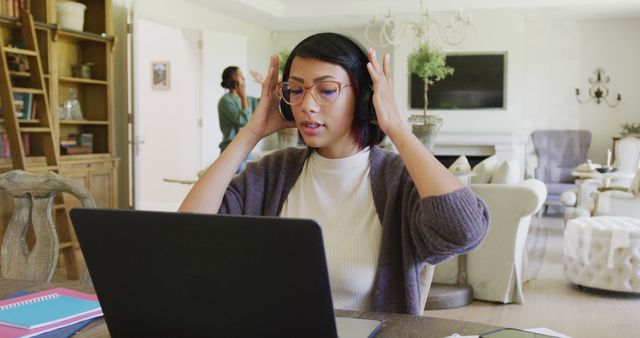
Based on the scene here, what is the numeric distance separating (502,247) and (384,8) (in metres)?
4.65

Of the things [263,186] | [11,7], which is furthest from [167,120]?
[263,186]

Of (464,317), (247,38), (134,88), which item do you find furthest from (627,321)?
(247,38)

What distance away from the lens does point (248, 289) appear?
809 millimetres

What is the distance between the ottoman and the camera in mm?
4094

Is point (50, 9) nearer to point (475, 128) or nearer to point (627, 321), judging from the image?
point (627, 321)

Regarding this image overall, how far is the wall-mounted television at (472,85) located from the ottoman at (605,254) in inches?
159

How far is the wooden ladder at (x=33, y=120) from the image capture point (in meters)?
4.31

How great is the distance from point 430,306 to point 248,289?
3190mm

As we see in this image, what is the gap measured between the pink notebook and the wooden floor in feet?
8.63

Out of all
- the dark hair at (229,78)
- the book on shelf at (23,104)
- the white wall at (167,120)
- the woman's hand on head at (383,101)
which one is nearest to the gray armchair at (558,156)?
the dark hair at (229,78)

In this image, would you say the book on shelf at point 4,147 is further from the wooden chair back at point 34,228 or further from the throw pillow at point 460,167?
the wooden chair back at point 34,228

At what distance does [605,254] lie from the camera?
13.6 feet

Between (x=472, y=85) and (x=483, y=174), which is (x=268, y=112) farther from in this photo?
(x=472, y=85)

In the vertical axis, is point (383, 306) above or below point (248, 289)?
below
